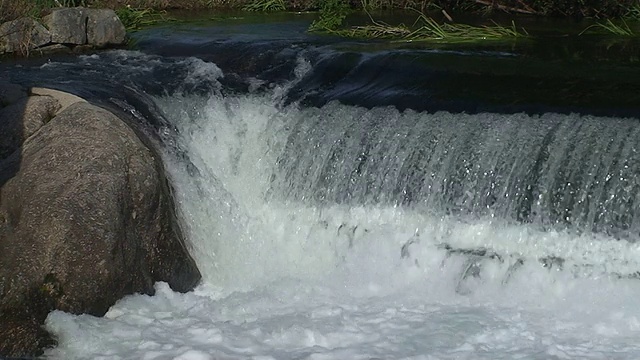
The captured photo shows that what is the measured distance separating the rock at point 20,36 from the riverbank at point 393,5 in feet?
1.57

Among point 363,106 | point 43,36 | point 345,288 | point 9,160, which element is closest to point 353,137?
point 363,106

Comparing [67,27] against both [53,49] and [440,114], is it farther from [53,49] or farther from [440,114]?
[440,114]

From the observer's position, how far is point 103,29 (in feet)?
40.0

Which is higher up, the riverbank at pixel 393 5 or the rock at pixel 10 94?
the riverbank at pixel 393 5

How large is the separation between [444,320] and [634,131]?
2.19 metres

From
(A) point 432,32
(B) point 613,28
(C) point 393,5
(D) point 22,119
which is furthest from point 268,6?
(D) point 22,119

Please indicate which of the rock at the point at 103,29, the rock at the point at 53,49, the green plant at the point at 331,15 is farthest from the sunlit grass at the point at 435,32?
the rock at the point at 53,49

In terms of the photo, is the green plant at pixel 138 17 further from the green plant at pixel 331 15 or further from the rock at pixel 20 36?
the green plant at pixel 331 15

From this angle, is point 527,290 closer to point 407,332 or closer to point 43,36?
point 407,332

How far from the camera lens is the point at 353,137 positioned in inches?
341

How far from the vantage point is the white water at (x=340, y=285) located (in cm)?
658

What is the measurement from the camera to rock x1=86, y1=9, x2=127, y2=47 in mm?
12156

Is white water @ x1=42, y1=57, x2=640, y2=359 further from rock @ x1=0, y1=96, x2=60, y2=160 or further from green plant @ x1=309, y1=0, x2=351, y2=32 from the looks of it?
green plant @ x1=309, y1=0, x2=351, y2=32

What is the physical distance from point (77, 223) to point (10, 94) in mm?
1838
